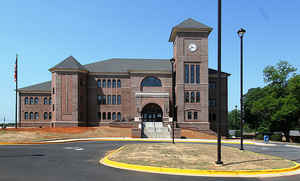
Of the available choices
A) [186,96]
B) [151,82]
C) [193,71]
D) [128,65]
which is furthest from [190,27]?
[128,65]

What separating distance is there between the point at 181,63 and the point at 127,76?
38.2 ft

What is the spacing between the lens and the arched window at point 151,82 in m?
52.8

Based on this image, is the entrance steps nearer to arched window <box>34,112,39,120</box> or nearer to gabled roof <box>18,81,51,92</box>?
arched window <box>34,112,39,120</box>

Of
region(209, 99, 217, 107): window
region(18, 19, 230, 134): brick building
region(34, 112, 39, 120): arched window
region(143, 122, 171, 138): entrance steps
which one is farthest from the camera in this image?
region(34, 112, 39, 120): arched window

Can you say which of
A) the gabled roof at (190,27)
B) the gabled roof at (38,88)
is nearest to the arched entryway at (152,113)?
the gabled roof at (190,27)

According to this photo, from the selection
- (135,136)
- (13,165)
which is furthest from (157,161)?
(135,136)

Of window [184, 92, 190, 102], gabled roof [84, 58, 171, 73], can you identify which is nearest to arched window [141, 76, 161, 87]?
gabled roof [84, 58, 171, 73]

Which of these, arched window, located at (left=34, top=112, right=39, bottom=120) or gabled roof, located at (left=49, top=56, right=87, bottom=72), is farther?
arched window, located at (left=34, top=112, right=39, bottom=120)

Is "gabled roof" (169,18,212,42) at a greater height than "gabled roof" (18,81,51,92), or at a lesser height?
greater

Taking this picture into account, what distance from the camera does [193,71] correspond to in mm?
49188

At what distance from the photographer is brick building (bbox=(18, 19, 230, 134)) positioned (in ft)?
161

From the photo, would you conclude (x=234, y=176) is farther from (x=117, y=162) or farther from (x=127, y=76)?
(x=127, y=76)

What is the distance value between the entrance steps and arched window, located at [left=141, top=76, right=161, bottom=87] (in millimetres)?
9050

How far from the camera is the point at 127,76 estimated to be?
54656 millimetres
